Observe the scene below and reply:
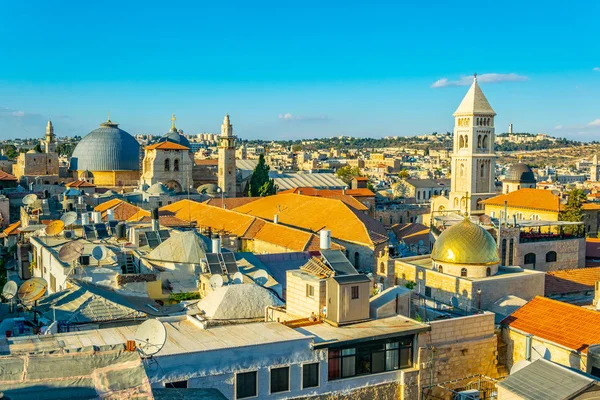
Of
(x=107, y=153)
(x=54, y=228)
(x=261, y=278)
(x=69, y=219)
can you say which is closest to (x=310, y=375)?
(x=261, y=278)

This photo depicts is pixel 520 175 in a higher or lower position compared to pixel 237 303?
higher

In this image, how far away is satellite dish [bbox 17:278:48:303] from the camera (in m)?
15.2

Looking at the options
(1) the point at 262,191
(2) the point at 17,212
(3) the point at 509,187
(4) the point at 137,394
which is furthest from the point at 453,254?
(3) the point at 509,187

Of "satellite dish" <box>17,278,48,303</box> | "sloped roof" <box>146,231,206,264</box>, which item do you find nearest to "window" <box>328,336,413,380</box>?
"satellite dish" <box>17,278,48,303</box>

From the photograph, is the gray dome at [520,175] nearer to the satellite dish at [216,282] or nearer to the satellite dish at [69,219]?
the satellite dish at [69,219]

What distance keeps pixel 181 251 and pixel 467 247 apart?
9.48m

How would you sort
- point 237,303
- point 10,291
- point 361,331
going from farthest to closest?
point 10,291
point 237,303
point 361,331

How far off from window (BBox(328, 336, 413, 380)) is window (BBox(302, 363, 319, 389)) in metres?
0.30

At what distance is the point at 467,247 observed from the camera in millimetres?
20469

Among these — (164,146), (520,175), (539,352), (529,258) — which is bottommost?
(529,258)

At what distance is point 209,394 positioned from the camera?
9570mm

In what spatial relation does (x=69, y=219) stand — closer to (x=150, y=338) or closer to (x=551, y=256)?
(x=150, y=338)

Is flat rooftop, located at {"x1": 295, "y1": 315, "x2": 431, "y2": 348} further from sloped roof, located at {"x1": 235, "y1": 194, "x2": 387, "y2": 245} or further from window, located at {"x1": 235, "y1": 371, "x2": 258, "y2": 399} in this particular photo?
sloped roof, located at {"x1": 235, "y1": 194, "x2": 387, "y2": 245}

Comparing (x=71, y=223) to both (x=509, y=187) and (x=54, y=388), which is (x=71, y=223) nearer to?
(x=54, y=388)
